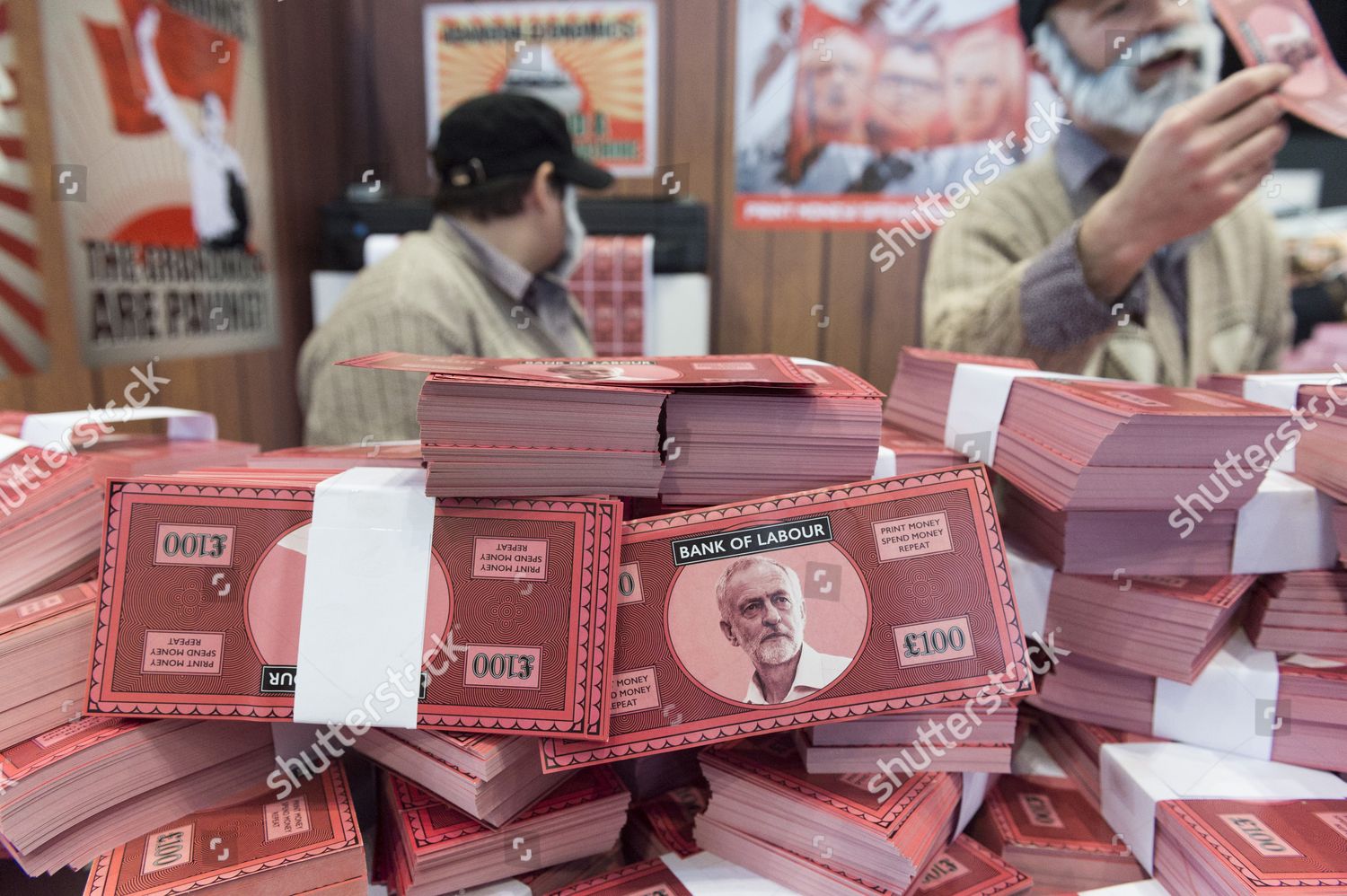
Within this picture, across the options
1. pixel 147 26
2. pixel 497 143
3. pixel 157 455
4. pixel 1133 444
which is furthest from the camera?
pixel 497 143

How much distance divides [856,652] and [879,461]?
242 mm

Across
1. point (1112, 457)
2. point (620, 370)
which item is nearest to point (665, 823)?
point (620, 370)

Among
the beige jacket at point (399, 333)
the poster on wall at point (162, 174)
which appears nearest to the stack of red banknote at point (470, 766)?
the beige jacket at point (399, 333)

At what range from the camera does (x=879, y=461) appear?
3.10ft

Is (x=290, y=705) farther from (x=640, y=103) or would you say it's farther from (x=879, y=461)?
(x=640, y=103)

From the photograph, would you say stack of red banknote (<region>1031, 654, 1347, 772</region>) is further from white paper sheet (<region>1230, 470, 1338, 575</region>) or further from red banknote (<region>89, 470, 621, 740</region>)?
red banknote (<region>89, 470, 621, 740</region>)

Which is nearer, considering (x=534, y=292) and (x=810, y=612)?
(x=810, y=612)

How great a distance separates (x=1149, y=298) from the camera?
239 centimetres

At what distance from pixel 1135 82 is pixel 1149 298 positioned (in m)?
0.66

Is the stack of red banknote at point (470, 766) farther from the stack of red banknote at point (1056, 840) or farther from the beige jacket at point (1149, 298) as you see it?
the beige jacket at point (1149, 298)

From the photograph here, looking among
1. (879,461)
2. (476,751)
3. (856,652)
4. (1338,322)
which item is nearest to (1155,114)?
(1338,322)

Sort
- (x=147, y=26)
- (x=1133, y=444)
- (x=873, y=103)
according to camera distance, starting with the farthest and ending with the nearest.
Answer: (x=873, y=103), (x=147, y=26), (x=1133, y=444)

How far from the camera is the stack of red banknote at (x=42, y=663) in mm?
808

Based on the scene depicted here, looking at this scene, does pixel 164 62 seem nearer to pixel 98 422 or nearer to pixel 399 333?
pixel 399 333
